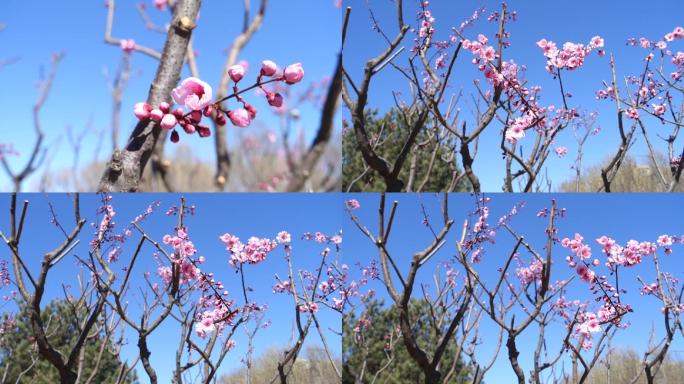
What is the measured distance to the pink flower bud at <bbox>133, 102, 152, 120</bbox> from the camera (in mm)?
716

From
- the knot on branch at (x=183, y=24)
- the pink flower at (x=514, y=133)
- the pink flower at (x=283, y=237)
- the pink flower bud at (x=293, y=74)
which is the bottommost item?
the pink flower bud at (x=293, y=74)

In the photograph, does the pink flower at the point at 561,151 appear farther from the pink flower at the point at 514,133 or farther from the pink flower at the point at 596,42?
the pink flower at the point at 596,42

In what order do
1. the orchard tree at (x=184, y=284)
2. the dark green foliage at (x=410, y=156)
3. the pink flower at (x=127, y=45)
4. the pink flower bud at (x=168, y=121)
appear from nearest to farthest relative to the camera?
the pink flower bud at (x=168, y=121)
the pink flower at (x=127, y=45)
the orchard tree at (x=184, y=284)
the dark green foliage at (x=410, y=156)

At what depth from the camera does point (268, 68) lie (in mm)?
790

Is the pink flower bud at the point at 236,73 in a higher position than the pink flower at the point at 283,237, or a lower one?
lower

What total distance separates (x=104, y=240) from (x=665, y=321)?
1.71m

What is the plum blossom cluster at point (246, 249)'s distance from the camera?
191 centimetres

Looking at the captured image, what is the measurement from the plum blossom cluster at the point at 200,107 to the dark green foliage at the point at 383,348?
4.74 ft

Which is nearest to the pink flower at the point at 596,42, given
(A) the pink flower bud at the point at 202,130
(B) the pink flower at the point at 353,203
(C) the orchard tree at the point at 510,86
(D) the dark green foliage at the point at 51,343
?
(C) the orchard tree at the point at 510,86

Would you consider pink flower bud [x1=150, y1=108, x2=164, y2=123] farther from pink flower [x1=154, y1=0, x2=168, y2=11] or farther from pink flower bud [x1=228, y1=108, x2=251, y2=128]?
pink flower [x1=154, y1=0, x2=168, y2=11]

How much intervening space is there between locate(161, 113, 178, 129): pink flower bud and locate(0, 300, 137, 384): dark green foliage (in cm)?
165

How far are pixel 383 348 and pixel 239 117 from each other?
1.76 metres

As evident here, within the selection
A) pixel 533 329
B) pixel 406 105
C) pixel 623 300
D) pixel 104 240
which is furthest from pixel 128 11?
pixel 623 300

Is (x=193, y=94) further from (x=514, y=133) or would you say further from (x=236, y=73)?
(x=514, y=133)
